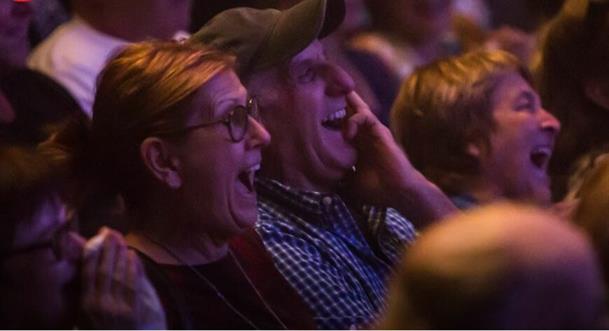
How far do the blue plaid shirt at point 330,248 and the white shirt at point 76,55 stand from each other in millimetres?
839

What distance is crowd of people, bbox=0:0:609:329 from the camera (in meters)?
1.72

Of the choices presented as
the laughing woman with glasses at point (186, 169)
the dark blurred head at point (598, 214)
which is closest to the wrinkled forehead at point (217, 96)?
the laughing woman with glasses at point (186, 169)

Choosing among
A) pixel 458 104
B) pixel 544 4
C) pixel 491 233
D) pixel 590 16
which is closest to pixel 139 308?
pixel 491 233

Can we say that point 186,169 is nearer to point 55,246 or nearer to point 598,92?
point 55,246

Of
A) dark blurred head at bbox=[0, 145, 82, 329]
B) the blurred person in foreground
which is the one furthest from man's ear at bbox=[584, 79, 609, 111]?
dark blurred head at bbox=[0, 145, 82, 329]

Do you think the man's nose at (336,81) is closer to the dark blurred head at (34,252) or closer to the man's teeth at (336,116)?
the man's teeth at (336,116)

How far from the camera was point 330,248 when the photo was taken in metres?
3.13

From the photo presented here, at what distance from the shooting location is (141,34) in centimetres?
404

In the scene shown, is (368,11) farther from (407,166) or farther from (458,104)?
(407,166)

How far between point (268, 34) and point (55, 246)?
91cm

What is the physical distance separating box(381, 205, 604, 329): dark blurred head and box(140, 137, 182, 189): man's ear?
109 centimetres

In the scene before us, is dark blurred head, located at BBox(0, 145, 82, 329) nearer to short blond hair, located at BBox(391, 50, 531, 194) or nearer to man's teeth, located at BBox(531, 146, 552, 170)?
short blond hair, located at BBox(391, 50, 531, 194)

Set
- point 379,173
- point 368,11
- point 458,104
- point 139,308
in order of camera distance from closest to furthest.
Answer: point 139,308, point 379,173, point 458,104, point 368,11

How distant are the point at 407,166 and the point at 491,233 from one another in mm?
1727
